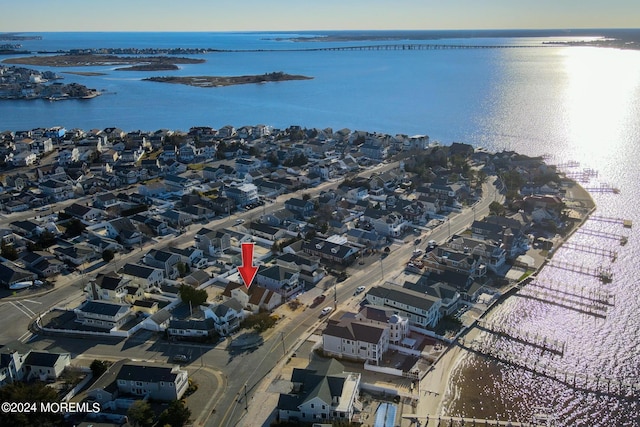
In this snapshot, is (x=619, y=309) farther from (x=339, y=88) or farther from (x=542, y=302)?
(x=339, y=88)

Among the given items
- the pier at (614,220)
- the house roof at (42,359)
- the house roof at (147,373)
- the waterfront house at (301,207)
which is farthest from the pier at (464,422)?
the pier at (614,220)

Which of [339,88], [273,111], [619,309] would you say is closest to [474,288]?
[619,309]

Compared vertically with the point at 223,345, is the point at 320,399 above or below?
above

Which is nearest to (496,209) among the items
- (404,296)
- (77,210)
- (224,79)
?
(404,296)

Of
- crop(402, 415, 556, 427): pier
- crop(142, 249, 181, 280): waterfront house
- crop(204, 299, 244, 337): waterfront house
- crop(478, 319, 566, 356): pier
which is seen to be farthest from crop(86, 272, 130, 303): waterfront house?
crop(478, 319, 566, 356): pier

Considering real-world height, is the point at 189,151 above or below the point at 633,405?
above

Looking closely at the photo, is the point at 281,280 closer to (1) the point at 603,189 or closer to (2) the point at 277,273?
(2) the point at 277,273

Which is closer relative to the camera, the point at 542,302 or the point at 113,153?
the point at 542,302
